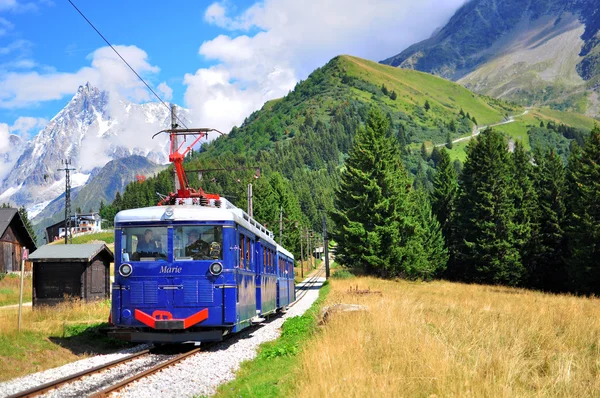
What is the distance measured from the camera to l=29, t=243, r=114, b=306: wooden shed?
79.5 feet

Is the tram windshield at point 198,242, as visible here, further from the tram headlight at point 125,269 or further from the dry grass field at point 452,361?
the dry grass field at point 452,361

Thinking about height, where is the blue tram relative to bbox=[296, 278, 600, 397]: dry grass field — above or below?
above

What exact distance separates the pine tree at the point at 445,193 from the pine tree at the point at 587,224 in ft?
62.4

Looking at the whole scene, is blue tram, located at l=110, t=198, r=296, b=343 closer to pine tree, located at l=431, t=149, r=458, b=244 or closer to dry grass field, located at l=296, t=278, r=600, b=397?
dry grass field, located at l=296, t=278, r=600, b=397

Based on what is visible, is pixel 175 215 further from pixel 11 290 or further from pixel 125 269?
pixel 11 290

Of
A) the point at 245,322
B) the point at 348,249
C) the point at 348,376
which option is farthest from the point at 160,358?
the point at 348,249

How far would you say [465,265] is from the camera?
5984 centimetres

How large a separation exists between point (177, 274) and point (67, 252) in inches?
532

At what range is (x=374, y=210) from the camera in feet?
161

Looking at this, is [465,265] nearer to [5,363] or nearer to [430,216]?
[430,216]

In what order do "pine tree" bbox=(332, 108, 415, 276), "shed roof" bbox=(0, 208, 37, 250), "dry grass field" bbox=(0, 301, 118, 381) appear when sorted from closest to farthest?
"dry grass field" bbox=(0, 301, 118, 381)
"pine tree" bbox=(332, 108, 415, 276)
"shed roof" bbox=(0, 208, 37, 250)

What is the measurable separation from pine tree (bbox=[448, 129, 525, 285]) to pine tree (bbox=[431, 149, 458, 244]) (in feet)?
22.4

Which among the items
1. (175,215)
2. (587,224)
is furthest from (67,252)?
(587,224)

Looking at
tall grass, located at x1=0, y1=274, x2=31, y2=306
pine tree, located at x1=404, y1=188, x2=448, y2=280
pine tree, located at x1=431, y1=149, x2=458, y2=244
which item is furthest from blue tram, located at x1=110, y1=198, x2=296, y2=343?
pine tree, located at x1=431, y1=149, x2=458, y2=244
